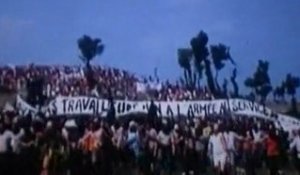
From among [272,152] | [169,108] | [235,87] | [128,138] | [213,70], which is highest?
[213,70]

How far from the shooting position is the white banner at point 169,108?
3.57 metres

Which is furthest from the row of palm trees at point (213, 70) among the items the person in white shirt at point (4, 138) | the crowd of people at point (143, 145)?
the person in white shirt at point (4, 138)

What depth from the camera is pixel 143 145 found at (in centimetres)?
368

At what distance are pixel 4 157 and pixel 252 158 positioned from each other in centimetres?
147

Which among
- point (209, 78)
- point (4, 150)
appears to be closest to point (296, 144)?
point (209, 78)

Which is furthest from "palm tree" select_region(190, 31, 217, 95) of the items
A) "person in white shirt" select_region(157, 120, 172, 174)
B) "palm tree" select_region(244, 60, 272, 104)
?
"person in white shirt" select_region(157, 120, 172, 174)

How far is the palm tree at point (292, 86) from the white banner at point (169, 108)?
96mm

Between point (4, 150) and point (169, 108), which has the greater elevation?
point (169, 108)

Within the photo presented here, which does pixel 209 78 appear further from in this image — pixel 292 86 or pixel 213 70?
pixel 292 86

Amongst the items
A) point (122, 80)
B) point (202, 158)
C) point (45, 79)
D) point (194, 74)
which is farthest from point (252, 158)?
point (45, 79)

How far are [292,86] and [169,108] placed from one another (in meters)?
0.79

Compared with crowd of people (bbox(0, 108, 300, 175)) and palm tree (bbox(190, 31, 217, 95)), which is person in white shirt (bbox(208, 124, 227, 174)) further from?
palm tree (bbox(190, 31, 217, 95))

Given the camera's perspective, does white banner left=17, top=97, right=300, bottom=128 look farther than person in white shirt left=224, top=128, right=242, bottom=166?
No

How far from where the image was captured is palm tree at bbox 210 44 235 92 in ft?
12.4
